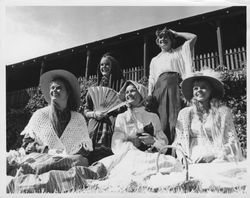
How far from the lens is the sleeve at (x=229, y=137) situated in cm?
545

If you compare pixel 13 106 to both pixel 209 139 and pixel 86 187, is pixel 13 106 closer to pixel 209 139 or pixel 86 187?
pixel 86 187

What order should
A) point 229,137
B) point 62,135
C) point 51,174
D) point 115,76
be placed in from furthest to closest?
point 115,76, point 62,135, point 229,137, point 51,174

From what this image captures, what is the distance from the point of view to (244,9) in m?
5.83

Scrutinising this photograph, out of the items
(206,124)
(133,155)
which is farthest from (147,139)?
(206,124)

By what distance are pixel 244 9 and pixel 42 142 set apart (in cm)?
353

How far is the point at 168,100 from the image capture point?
5863 mm

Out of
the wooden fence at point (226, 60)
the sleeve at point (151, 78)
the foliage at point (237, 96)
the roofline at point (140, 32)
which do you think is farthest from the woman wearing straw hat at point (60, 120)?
the foliage at point (237, 96)

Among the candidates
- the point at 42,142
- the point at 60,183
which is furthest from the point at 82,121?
the point at 60,183

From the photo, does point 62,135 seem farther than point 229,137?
Yes

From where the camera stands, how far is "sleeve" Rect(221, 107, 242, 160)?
5.45 metres

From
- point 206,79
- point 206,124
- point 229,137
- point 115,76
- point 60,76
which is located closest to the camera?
point 229,137

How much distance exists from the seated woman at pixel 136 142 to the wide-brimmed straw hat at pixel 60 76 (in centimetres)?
68

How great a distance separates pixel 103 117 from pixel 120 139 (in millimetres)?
426

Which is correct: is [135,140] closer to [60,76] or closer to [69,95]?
[69,95]
